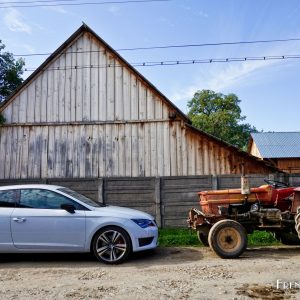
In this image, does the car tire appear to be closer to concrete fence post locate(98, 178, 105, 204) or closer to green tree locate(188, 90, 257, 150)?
concrete fence post locate(98, 178, 105, 204)

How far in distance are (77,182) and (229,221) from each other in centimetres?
551

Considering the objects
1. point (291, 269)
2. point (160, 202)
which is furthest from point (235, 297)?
point (160, 202)

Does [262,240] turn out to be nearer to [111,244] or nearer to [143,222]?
[143,222]

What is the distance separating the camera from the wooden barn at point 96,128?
13.0 meters

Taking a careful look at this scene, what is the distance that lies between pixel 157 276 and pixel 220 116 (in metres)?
49.5

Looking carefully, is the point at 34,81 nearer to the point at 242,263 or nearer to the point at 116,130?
the point at 116,130

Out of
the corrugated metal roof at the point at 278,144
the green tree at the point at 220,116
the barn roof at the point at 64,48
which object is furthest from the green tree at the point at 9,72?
the green tree at the point at 220,116

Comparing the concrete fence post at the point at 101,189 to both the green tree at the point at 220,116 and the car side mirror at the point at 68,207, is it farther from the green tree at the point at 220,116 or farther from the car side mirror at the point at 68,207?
the green tree at the point at 220,116

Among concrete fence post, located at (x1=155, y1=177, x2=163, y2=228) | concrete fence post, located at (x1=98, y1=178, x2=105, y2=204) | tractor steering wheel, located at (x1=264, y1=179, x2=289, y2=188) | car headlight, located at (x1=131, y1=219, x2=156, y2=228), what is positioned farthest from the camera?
concrete fence post, located at (x1=98, y1=178, x2=105, y2=204)

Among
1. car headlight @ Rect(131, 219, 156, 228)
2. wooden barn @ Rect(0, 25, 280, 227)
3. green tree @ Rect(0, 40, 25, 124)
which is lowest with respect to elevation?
car headlight @ Rect(131, 219, 156, 228)

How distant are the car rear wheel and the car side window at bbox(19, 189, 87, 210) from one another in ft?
2.21

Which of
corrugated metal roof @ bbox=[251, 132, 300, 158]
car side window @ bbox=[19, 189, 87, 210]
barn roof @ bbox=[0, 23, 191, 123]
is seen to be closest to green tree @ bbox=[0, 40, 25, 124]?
barn roof @ bbox=[0, 23, 191, 123]

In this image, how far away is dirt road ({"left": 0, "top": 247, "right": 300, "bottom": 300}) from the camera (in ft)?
17.0

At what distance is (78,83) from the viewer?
45.1ft
